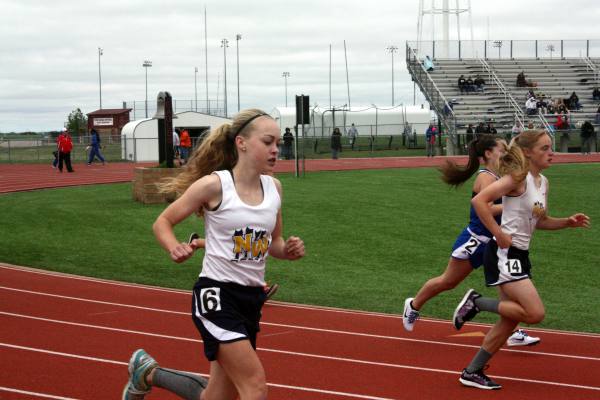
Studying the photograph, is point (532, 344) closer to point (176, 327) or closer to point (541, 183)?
point (541, 183)

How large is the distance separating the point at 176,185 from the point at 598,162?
33560mm

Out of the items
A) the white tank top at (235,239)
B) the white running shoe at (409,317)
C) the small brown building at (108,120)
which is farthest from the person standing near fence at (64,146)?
the small brown building at (108,120)

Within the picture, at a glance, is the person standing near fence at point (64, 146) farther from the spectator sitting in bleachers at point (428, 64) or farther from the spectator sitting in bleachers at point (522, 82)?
the spectator sitting in bleachers at point (522, 82)

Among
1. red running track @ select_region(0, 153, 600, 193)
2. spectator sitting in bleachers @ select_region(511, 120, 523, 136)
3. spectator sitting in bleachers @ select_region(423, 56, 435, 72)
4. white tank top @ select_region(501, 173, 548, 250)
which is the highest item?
spectator sitting in bleachers @ select_region(423, 56, 435, 72)

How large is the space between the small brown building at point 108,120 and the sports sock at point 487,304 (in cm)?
6266

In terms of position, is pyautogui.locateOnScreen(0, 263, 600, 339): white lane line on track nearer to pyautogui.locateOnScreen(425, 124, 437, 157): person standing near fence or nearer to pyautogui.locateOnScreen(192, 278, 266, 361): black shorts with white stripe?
pyautogui.locateOnScreen(192, 278, 266, 361): black shorts with white stripe

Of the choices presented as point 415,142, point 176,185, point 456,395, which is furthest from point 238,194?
point 415,142

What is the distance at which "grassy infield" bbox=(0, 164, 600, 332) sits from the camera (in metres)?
10.5

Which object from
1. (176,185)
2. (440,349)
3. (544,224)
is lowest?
(440,349)

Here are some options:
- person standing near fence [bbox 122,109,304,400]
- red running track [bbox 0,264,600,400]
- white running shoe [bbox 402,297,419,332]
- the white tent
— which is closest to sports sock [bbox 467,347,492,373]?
red running track [bbox 0,264,600,400]

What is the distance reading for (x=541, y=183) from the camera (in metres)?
6.61

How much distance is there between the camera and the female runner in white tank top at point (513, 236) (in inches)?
248

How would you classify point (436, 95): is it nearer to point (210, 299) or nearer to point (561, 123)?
point (561, 123)

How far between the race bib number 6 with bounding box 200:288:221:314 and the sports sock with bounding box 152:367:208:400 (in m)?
0.56
